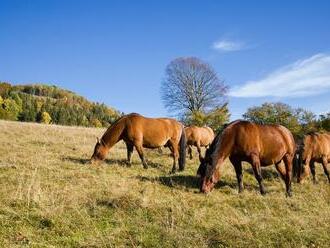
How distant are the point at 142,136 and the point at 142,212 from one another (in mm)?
8150

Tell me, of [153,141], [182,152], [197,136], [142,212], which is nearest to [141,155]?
[153,141]

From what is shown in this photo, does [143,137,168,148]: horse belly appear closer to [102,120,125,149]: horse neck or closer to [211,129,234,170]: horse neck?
[102,120,125,149]: horse neck

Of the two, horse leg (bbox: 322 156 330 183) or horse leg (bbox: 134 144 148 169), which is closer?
horse leg (bbox: 134 144 148 169)

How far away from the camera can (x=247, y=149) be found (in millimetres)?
12195

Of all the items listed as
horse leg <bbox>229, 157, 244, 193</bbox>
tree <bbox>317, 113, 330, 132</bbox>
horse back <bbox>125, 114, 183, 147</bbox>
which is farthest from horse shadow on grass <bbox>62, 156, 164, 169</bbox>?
tree <bbox>317, 113, 330, 132</bbox>

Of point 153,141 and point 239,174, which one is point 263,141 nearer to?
point 239,174

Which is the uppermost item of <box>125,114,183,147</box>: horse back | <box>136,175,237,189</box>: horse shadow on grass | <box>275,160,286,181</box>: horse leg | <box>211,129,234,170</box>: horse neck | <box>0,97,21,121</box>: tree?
<box>0,97,21,121</box>: tree

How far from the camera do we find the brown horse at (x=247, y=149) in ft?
38.7

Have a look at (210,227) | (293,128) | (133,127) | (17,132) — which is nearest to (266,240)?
(210,227)

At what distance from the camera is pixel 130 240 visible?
722 centimetres

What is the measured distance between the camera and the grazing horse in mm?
15703

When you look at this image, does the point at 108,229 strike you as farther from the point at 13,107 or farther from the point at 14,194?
the point at 13,107

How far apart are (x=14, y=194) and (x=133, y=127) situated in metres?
7.34

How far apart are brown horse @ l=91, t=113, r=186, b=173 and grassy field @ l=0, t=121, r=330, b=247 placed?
6.83 feet
